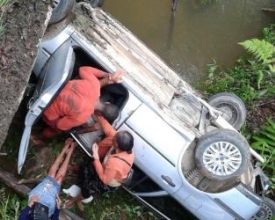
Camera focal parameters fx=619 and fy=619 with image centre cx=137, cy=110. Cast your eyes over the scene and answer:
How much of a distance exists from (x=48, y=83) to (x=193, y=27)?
3772mm

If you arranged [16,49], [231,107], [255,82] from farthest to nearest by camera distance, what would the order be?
1. [255,82]
2. [231,107]
3. [16,49]

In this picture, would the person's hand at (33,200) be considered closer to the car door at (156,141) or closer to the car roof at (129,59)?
the car door at (156,141)

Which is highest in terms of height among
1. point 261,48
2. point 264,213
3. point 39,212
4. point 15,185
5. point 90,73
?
point 261,48

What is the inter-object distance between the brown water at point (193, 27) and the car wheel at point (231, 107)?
47.1 inches

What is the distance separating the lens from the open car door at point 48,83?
6.53 m

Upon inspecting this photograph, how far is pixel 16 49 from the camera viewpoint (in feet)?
19.9

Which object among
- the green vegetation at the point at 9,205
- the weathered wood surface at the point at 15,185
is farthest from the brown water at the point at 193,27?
the green vegetation at the point at 9,205

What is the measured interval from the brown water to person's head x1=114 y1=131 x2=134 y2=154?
3101mm

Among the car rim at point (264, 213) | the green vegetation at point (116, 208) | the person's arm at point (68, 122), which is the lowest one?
the green vegetation at point (116, 208)

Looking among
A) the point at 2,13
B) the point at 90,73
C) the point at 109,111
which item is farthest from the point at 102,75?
the point at 2,13

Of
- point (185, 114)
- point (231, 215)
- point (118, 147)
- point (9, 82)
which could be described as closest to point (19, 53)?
point (9, 82)

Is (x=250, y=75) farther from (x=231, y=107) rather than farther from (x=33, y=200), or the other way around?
(x=33, y=200)

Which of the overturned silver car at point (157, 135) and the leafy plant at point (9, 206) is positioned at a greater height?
the overturned silver car at point (157, 135)

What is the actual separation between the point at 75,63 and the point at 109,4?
2.30 meters
